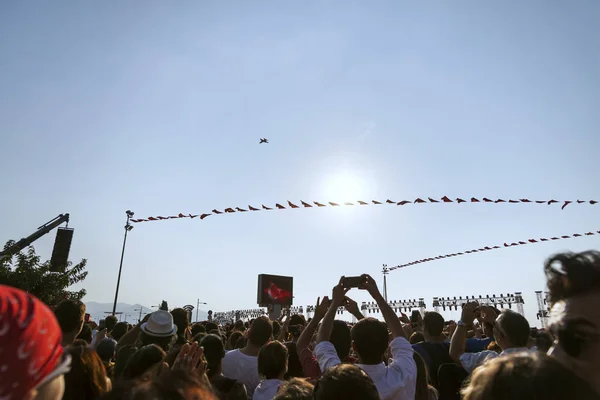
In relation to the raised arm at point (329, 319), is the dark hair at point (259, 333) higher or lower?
lower

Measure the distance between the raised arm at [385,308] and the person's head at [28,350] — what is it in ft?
10.1

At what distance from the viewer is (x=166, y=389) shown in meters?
1.56

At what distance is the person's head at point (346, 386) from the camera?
216 cm

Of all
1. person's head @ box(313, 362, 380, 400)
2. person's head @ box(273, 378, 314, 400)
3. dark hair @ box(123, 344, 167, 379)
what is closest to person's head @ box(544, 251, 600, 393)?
person's head @ box(313, 362, 380, 400)

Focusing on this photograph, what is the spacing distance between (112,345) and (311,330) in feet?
9.65

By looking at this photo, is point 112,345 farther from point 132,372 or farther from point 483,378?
point 483,378

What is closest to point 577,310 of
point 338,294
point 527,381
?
point 527,381

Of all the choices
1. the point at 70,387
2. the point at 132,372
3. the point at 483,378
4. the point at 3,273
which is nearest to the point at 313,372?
the point at 132,372

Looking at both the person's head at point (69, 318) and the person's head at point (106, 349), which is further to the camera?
the person's head at point (106, 349)

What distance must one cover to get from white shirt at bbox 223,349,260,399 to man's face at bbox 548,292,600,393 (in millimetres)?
3837

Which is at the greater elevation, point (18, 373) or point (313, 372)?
point (18, 373)

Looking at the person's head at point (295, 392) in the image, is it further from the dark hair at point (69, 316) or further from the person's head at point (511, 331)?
the dark hair at point (69, 316)

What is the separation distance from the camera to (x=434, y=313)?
5.60m

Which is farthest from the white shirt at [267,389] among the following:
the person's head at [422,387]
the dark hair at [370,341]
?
the person's head at [422,387]
